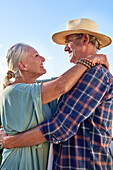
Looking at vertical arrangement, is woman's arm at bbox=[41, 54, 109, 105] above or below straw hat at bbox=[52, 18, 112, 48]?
below

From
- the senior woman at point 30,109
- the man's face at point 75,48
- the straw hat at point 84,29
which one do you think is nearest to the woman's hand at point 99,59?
the senior woman at point 30,109

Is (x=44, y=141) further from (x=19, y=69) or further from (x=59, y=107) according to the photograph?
(x=19, y=69)

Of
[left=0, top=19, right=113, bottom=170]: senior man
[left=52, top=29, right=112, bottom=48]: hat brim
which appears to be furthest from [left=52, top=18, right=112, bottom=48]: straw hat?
[left=0, top=19, right=113, bottom=170]: senior man

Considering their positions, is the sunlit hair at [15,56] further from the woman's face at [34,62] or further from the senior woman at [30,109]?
the senior woman at [30,109]

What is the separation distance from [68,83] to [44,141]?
1.74 feet

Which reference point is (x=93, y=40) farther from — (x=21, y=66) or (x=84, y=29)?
(x=21, y=66)

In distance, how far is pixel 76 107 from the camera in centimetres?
172

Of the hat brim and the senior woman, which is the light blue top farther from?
the hat brim

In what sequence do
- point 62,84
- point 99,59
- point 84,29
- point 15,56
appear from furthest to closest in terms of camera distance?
1. point 84,29
2. point 15,56
3. point 99,59
4. point 62,84

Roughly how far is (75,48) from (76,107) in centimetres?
65

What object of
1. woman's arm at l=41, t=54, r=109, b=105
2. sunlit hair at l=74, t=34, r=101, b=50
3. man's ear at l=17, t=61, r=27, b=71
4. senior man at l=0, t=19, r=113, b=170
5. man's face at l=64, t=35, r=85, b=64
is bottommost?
senior man at l=0, t=19, r=113, b=170

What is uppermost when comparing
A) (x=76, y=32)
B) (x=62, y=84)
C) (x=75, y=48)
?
(x=76, y=32)

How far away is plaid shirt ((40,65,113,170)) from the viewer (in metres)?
1.71

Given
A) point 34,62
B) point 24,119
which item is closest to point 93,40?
point 34,62
